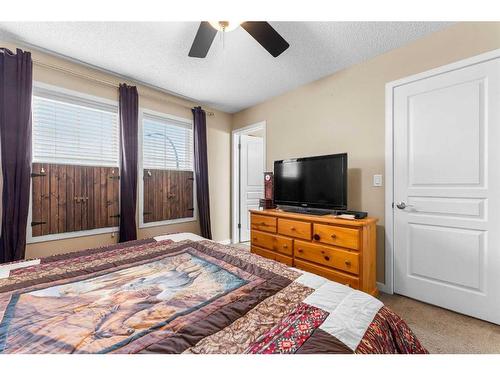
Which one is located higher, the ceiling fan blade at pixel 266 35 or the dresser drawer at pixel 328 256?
Result: the ceiling fan blade at pixel 266 35

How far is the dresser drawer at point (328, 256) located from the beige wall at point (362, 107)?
528 mm

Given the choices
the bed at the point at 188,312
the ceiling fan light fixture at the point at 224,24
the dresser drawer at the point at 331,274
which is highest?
the ceiling fan light fixture at the point at 224,24

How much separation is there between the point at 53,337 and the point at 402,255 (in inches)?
100

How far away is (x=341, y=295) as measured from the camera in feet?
3.06

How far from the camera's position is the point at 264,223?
271 cm

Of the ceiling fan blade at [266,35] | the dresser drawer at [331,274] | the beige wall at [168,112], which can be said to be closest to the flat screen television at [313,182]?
the dresser drawer at [331,274]

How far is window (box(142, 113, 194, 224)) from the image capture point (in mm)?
2932

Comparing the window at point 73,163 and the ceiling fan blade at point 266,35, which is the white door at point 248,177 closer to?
the window at point 73,163

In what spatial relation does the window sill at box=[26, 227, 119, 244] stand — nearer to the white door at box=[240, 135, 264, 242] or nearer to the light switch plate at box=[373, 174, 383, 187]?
the white door at box=[240, 135, 264, 242]

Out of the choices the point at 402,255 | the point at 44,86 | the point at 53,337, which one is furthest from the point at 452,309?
the point at 44,86

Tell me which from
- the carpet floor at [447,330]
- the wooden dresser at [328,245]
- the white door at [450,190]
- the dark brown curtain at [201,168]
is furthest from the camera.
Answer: the dark brown curtain at [201,168]

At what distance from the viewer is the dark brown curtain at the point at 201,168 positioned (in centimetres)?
337

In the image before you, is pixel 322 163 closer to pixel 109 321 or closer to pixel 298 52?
pixel 298 52

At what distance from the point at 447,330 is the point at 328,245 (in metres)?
1.00
